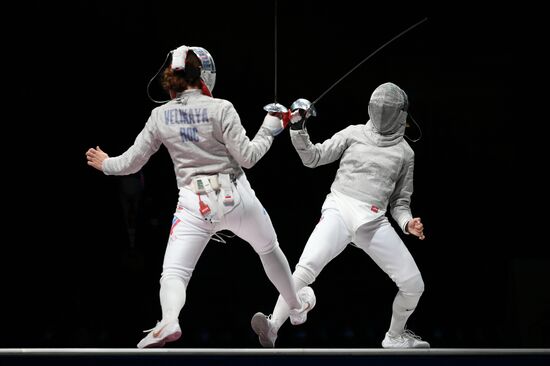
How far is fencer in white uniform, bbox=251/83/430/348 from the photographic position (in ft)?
10.7

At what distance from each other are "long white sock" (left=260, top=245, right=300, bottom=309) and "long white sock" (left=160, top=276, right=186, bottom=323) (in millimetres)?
303

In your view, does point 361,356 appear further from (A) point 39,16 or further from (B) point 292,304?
(A) point 39,16

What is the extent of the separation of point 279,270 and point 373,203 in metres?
0.49

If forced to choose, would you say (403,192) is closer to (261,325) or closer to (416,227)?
(416,227)

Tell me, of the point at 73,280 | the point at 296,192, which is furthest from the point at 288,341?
the point at 73,280

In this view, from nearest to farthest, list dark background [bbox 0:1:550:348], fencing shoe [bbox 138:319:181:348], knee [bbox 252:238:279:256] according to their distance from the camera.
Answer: fencing shoe [bbox 138:319:181:348] < knee [bbox 252:238:279:256] < dark background [bbox 0:1:550:348]

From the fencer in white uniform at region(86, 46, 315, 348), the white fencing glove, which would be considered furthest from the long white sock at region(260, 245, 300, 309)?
the white fencing glove

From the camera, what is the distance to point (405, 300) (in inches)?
130

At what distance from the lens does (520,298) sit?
4430 mm

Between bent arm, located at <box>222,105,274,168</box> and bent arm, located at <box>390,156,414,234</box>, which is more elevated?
bent arm, located at <box>222,105,274,168</box>

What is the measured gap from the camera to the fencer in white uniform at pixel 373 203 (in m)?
3.26

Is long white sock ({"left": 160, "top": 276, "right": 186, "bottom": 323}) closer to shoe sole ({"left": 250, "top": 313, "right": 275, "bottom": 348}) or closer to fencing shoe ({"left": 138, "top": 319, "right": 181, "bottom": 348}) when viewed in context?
fencing shoe ({"left": 138, "top": 319, "right": 181, "bottom": 348})

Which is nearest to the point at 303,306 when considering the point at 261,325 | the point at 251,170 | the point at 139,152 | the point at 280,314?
the point at 280,314

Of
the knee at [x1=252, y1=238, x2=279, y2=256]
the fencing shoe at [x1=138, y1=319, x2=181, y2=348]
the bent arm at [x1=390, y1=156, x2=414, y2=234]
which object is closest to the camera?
the fencing shoe at [x1=138, y1=319, x2=181, y2=348]
